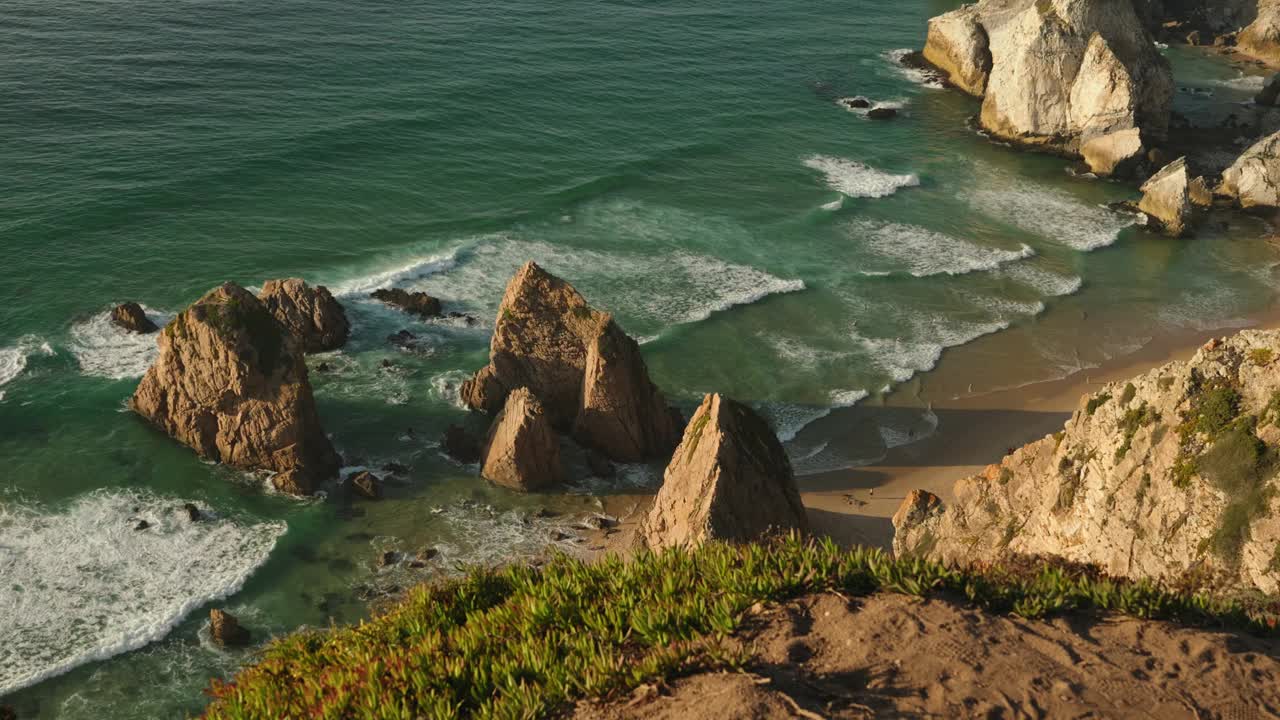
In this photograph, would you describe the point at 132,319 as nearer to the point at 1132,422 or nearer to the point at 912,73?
the point at 1132,422

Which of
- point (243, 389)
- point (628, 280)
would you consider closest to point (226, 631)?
A: point (243, 389)

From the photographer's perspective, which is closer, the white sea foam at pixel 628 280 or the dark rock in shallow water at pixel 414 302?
the dark rock in shallow water at pixel 414 302

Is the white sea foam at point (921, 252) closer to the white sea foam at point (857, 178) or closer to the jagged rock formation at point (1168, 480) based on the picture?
the white sea foam at point (857, 178)

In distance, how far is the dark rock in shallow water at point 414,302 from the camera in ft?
127

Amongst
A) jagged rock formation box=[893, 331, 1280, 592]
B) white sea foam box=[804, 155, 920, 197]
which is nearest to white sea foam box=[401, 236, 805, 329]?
white sea foam box=[804, 155, 920, 197]

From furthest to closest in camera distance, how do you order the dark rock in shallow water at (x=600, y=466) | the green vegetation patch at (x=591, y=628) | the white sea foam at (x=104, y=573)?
the dark rock in shallow water at (x=600, y=466) < the white sea foam at (x=104, y=573) < the green vegetation patch at (x=591, y=628)

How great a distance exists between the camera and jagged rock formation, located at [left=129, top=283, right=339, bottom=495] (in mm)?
29141

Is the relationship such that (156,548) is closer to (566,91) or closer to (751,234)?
(751,234)

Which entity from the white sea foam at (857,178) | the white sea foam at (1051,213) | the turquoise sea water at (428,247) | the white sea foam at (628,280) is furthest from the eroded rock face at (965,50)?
the white sea foam at (628,280)

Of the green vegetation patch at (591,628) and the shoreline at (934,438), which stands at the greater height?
the green vegetation patch at (591,628)

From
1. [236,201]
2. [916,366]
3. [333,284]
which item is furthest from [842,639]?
[236,201]

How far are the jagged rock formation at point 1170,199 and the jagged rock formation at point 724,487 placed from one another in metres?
31.3

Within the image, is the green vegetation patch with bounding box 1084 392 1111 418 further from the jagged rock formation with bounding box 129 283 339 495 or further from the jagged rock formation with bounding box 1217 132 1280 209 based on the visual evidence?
the jagged rock formation with bounding box 1217 132 1280 209

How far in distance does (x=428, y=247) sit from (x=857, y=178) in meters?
22.1
